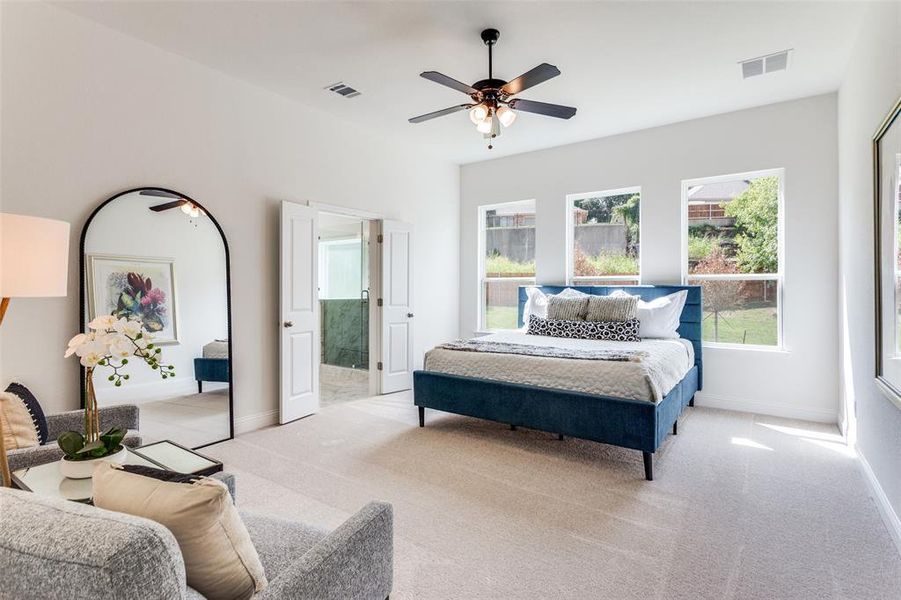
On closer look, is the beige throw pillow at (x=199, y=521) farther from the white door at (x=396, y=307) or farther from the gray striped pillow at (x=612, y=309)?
the white door at (x=396, y=307)

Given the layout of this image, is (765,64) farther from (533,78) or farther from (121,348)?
(121,348)

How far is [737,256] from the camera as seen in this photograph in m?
4.70

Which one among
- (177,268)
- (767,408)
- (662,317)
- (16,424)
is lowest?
(767,408)

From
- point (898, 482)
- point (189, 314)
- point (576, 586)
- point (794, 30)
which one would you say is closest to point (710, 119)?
point (794, 30)

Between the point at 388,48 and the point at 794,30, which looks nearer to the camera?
the point at 794,30

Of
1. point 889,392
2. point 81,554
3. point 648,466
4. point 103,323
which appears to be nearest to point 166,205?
point 103,323

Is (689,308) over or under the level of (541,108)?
under

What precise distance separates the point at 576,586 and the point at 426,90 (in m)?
3.82

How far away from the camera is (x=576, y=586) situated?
1.94 m

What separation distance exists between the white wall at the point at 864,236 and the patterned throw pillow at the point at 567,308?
2.12 m

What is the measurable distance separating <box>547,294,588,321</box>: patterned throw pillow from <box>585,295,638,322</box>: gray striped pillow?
0.07m

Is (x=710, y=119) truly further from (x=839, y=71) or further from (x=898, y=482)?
(x=898, y=482)

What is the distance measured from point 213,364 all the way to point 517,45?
11.3ft

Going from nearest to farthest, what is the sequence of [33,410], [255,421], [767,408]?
1. [33,410]
2. [255,421]
3. [767,408]
